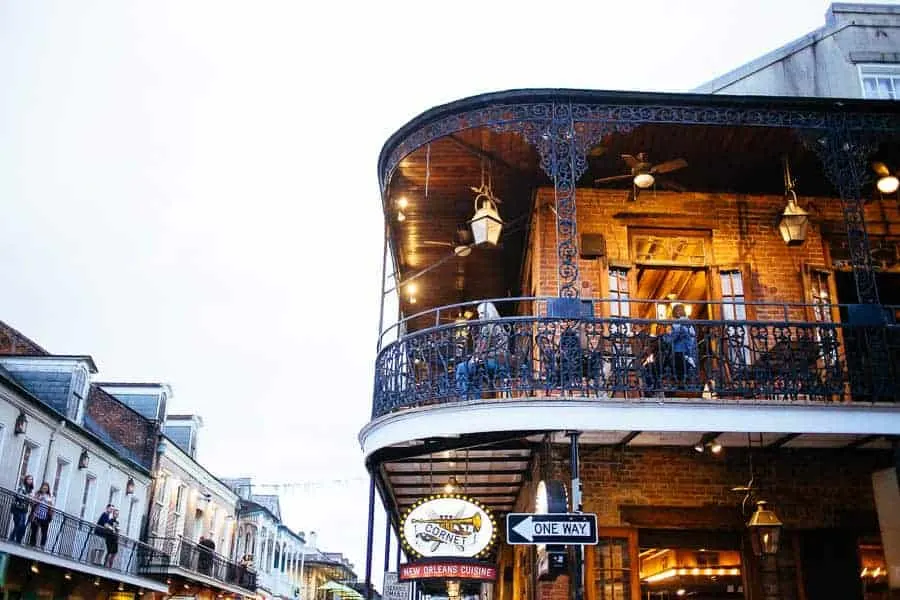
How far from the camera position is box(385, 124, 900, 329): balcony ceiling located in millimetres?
10727

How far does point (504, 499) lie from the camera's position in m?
14.5

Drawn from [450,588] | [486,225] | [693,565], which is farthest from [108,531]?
[693,565]

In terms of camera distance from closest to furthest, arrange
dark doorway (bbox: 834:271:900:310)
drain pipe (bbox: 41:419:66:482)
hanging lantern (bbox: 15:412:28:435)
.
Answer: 1. dark doorway (bbox: 834:271:900:310)
2. hanging lantern (bbox: 15:412:28:435)
3. drain pipe (bbox: 41:419:66:482)

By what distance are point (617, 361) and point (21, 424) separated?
16291mm

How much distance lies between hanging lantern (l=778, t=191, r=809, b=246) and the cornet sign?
17.8ft

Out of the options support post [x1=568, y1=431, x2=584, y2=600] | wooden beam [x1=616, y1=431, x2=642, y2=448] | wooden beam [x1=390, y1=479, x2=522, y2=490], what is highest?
wooden beam [x1=390, y1=479, x2=522, y2=490]

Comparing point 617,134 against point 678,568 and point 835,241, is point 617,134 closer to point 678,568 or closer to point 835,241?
point 835,241

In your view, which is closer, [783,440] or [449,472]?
[783,440]

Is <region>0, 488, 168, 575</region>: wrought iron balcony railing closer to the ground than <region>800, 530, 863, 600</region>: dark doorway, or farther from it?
farther from it

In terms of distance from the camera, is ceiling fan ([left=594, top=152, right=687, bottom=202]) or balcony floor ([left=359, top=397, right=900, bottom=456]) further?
ceiling fan ([left=594, top=152, right=687, bottom=202])

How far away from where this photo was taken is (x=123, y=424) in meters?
27.6

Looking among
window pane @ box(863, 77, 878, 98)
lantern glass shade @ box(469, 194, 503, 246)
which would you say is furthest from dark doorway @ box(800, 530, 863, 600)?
window pane @ box(863, 77, 878, 98)

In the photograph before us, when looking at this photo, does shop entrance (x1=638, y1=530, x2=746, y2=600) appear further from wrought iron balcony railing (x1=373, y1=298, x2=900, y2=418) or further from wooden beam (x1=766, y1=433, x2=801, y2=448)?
wrought iron balcony railing (x1=373, y1=298, x2=900, y2=418)

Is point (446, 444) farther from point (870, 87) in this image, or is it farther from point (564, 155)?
point (870, 87)
